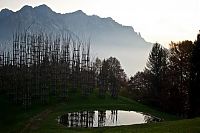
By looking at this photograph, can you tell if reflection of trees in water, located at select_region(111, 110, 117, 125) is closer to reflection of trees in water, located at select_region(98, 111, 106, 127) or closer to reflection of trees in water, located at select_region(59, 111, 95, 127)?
reflection of trees in water, located at select_region(98, 111, 106, 127)

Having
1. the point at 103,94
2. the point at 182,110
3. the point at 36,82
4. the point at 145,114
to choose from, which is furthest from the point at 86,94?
the point at 182,110

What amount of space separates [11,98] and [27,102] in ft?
24.0

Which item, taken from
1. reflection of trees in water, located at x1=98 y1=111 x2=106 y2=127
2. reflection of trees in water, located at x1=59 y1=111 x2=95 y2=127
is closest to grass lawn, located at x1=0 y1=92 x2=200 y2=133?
reflection of trees in water, located at x1=59 y1=111 x2=95 y2=127

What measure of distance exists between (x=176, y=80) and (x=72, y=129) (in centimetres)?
3686

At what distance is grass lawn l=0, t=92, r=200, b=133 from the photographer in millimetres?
43312

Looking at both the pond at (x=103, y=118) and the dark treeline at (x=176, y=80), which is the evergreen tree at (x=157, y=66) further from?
the pond at (x=103, y=118)

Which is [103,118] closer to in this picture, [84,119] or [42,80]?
[84,119]

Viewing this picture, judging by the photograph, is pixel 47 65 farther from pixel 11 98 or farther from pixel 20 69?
pixel 11 98

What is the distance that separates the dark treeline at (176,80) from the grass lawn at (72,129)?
6.80m

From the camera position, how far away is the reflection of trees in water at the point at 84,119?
2230 inches

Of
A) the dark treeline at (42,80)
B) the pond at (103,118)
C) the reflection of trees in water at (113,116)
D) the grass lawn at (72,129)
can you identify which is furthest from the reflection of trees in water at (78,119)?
the dark treeline at (42,80)

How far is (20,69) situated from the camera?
273ft

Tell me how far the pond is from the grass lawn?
243 centimetres


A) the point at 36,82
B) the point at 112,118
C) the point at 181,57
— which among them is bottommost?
the point at 112,118
